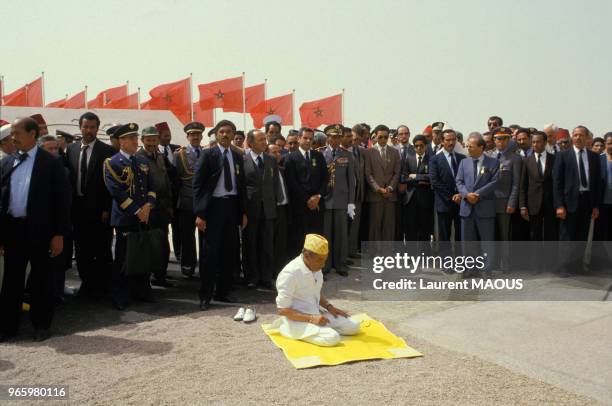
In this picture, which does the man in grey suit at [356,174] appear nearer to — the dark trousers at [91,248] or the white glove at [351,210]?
the white glove at [351,210]

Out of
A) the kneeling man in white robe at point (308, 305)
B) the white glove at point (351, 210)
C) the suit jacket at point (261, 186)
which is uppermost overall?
the suit jacket at point (261, 186)

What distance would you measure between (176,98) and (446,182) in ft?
51.1

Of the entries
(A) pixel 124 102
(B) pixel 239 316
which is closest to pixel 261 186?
(B) pixel 239 316

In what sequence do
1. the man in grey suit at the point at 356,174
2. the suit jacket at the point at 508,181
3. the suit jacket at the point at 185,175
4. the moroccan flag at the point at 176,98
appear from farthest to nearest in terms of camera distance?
the moroccan flag at the point at 176,98, the man in grey suit at the point at 356,174, the suit jacket at the point at 508,181, the suit jacket at the point at 185,175

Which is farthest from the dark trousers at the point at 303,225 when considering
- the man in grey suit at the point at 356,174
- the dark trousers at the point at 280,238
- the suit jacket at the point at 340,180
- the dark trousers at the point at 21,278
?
the dark trousers at the point at 21,278

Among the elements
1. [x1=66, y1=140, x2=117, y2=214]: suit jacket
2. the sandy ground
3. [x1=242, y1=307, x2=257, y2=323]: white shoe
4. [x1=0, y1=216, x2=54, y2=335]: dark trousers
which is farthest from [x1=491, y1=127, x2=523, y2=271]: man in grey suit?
[x1=0, y1=216, x2=54, y2=335]: dark trousers

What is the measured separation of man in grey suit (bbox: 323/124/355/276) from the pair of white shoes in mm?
2281

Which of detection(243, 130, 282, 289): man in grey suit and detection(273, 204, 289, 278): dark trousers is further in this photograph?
detection(273, 204, 289, 278): dark trousers

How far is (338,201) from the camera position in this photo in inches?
303

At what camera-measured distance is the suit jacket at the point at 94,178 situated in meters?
6.34

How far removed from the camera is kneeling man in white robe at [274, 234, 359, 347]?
461 cm

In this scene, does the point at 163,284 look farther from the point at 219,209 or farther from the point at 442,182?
the point at 442,182

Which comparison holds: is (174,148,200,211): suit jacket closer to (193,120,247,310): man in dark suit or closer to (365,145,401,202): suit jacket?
(193,120,247,310): man in dark suit

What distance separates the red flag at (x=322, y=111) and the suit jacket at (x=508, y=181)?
12669 millimetres
